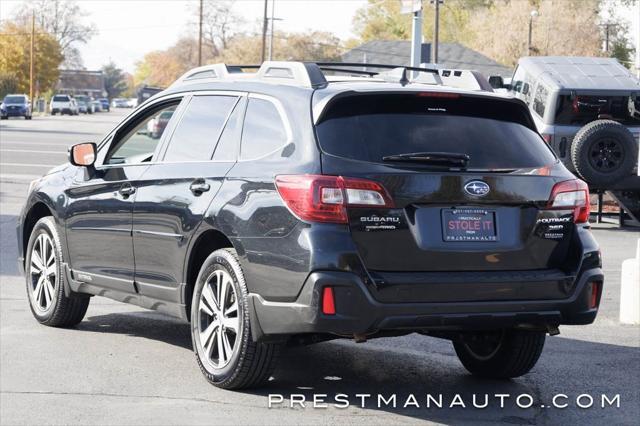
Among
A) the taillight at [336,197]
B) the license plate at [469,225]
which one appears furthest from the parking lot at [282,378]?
the taillight at [336,197]

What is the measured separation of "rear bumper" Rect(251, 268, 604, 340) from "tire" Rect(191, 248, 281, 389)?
16 cm

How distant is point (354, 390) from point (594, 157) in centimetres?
1167

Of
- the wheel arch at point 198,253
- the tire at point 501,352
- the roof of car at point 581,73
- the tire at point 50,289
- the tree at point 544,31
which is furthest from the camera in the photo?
the tree at point 544,31

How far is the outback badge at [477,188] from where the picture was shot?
6.47 metres

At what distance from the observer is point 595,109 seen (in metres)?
19.5

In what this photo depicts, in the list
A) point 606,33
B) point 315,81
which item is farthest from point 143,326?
point 606,33

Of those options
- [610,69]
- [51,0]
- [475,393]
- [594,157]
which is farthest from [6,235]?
[51,0]

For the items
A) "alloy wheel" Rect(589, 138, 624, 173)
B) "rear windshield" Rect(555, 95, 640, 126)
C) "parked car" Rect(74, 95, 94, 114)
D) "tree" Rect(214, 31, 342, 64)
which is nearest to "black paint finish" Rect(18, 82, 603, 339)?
"alloy wheel" Rect(589, 138, 624, 173)

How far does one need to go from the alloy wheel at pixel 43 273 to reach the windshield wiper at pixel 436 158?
3.55 m

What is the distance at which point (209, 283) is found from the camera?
7.13 metres

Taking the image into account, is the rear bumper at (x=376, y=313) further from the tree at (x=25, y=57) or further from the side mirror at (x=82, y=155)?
the tree at (x=25, y=57)

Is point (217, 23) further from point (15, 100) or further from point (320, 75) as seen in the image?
point (320, 75)

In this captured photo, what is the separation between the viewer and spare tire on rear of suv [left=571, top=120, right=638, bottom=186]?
58.5ft

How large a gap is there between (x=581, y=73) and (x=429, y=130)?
48.1 ft
